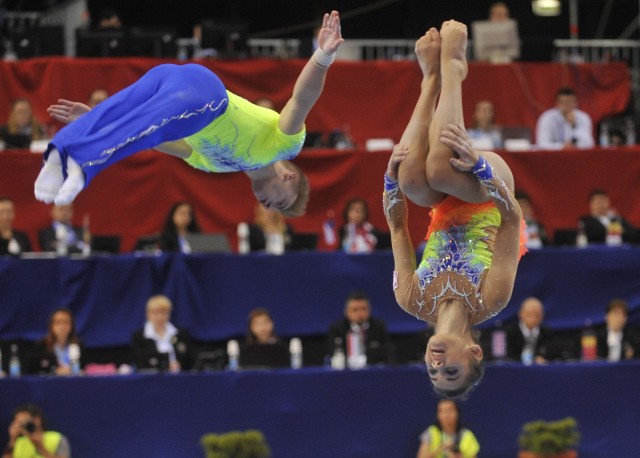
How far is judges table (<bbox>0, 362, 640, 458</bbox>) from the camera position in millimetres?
8992

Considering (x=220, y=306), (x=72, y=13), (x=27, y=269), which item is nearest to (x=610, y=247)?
(x=220, y=306)

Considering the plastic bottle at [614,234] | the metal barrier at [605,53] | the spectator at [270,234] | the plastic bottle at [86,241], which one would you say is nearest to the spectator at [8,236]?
the plastic bottle at [86,241]

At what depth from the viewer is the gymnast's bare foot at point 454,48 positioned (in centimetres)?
560

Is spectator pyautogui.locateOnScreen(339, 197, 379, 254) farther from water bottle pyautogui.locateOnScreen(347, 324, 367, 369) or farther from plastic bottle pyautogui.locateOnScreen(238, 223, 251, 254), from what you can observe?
water bottle pyautogui.locateOnScreen(347, 324, 367, 369)

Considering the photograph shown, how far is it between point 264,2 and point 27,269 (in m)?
8.25

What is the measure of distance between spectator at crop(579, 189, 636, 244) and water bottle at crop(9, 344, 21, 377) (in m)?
4.90

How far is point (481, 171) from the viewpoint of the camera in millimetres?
5285

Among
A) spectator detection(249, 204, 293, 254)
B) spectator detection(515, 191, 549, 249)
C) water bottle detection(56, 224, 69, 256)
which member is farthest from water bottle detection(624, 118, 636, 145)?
water bottle detection(56, 224, 69, 256)

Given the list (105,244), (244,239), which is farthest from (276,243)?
(105,244)

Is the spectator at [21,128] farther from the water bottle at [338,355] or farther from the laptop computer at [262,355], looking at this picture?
the water bottle at [338,355]

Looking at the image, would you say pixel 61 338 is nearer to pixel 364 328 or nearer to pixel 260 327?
pixel 260 327

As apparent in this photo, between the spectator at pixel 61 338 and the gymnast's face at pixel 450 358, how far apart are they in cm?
456

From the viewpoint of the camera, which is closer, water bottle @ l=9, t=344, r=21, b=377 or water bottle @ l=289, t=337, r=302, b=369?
water bottle @ l=9, t=344, r=21, b=377

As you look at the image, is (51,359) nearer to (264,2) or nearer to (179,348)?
(179,348)
